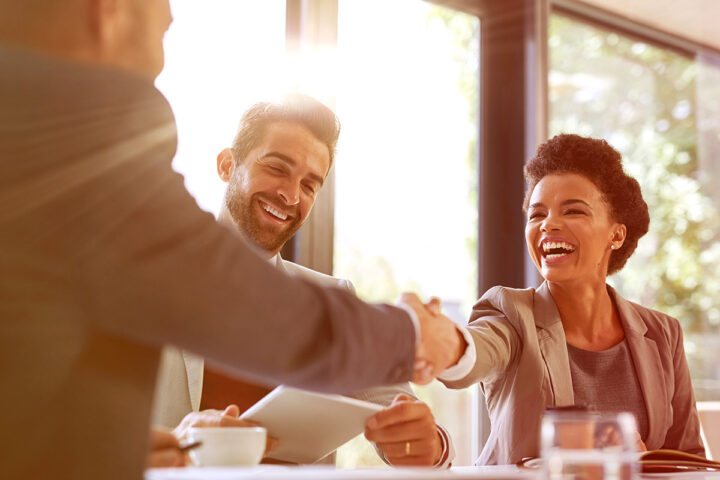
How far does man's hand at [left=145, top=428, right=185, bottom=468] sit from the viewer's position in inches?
41.5

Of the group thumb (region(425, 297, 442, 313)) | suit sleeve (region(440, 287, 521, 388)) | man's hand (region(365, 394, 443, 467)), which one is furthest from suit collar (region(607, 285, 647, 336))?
thumb (region(425, 297, 442, 313))

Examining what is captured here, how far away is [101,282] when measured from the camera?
2.49 ft

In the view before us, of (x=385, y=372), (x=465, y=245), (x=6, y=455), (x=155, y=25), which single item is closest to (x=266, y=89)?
(x=465, y=245)

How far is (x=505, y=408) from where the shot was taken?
7.00ft

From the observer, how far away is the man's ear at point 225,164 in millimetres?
2527

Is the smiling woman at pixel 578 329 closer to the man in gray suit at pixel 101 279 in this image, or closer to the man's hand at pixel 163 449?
the man's hand at pixel 163 449

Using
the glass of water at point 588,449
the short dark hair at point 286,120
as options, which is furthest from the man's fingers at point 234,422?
the short dark hair at point 286,120

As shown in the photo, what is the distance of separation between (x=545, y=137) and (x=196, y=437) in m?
2.86

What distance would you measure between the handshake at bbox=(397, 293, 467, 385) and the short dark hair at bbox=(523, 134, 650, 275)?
46.4 inches

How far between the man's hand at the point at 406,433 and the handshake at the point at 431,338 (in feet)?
0.64

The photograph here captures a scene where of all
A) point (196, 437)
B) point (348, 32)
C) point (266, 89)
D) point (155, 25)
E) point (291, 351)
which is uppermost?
point (348, 32)

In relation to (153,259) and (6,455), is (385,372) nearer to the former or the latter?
(153,259)

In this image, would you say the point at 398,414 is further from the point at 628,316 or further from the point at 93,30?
the point at 628,316

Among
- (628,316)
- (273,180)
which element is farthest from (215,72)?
(628,316)
